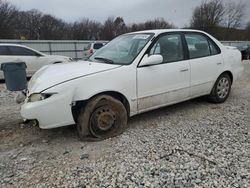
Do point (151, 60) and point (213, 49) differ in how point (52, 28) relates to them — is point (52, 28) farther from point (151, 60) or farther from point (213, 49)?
point (151, 60)

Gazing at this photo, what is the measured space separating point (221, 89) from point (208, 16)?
147 feet

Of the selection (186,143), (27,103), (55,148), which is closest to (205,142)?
(186,143)

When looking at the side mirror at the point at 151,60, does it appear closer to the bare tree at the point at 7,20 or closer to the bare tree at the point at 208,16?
the bare tree at the point at 7,20

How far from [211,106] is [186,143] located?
1.99 m

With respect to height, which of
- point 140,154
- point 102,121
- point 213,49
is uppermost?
point 213,49

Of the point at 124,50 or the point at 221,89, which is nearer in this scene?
the point at 124,50

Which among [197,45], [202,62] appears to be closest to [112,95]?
[202,62]

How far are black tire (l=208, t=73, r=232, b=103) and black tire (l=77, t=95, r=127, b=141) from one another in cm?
232

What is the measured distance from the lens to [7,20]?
34.2m

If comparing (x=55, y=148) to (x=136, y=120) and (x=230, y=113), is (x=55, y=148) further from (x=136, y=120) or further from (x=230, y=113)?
(x=230, y=113)

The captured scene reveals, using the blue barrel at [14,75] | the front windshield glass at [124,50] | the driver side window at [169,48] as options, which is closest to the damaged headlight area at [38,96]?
the front windshield glass at [124,50]

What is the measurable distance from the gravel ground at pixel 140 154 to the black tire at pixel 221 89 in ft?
2.23

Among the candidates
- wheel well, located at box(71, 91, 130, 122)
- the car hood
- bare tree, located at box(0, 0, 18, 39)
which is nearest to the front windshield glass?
the car hood

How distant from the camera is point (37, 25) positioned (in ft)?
133
